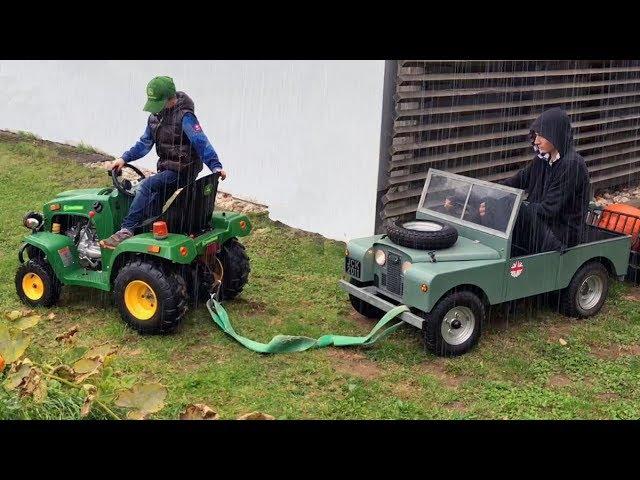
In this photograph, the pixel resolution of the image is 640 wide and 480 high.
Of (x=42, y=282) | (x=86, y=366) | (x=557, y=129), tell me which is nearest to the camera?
(x=86, y=366)

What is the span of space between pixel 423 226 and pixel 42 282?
132 inches

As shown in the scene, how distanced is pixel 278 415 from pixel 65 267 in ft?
8.67

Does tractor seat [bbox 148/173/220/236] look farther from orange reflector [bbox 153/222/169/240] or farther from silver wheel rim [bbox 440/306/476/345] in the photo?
silver wheel rim [bbox 440/306/476/345]

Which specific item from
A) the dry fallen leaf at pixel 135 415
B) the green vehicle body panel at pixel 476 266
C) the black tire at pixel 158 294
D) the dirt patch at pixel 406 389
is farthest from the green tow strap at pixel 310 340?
the dry fallen leaf at pixel 135 415

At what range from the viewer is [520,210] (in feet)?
22.0

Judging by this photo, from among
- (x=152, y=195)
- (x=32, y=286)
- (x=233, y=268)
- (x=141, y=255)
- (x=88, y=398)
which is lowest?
(x=32, y=286)

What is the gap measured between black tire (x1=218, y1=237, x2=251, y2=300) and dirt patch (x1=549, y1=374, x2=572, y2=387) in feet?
9.35

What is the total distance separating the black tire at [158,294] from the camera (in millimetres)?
6277

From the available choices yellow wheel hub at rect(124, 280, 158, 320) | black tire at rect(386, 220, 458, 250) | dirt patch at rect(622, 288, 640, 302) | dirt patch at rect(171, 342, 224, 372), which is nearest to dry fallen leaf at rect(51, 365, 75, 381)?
dirt patch at rect(171, 342, 224, 372)

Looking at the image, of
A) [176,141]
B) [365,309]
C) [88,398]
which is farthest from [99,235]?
[88,398]

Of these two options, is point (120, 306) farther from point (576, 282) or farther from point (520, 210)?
point (576, 282)

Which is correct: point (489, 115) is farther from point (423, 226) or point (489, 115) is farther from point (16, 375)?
point (16, 375)

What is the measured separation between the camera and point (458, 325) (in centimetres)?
630

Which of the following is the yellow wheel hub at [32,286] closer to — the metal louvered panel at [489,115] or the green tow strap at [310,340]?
the green tow strap at [310,340]
